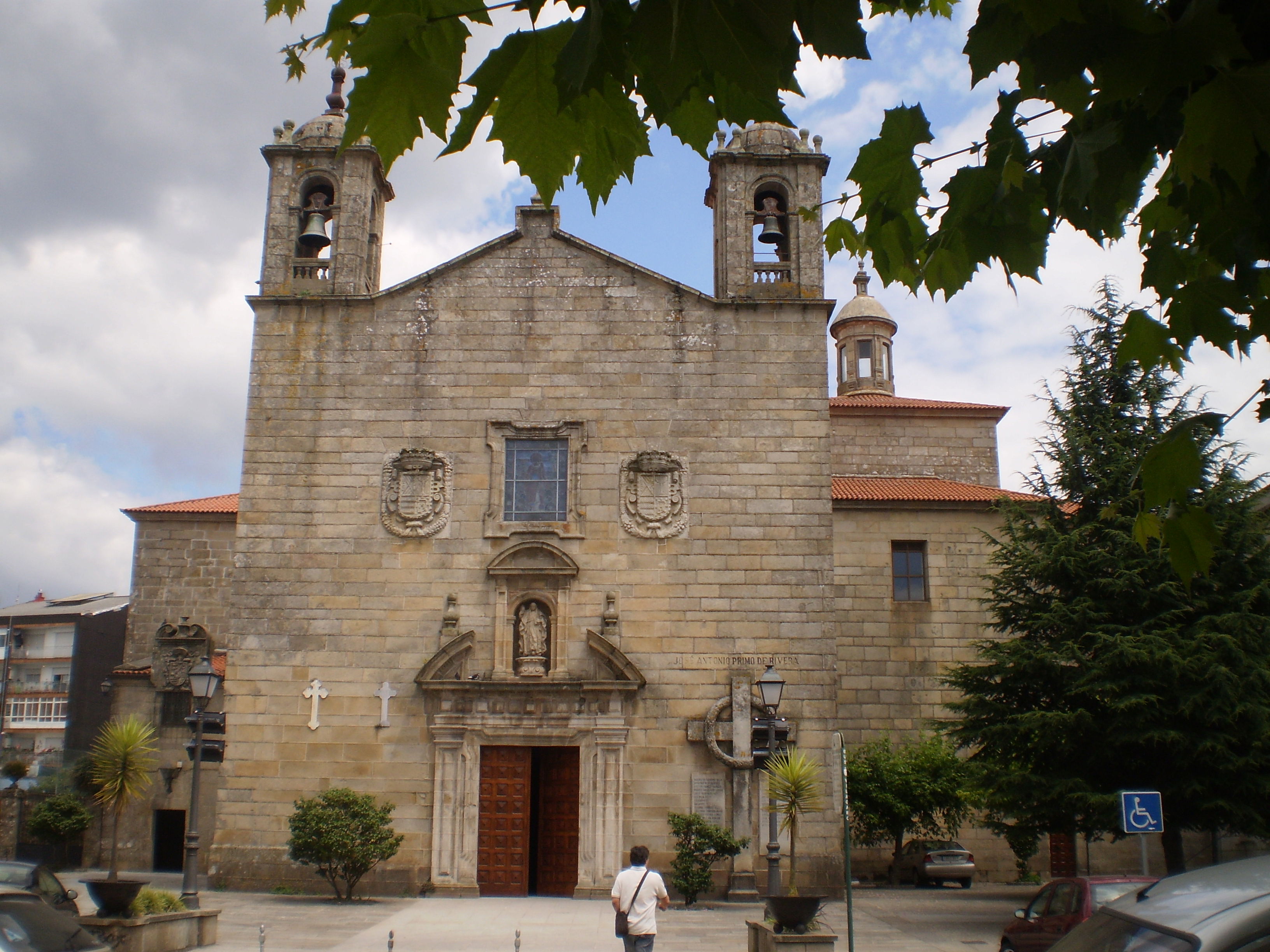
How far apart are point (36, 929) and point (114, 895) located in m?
5.37

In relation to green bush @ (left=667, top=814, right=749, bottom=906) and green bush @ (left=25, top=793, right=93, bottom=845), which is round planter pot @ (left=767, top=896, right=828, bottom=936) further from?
green bush @ (left=25, top=793, right=93, bottom=845)

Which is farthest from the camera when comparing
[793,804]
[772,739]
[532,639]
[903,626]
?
[903,626]

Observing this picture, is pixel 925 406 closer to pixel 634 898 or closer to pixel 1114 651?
pixel 1114 651

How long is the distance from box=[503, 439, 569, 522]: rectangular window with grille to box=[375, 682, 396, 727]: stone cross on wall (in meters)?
3.33

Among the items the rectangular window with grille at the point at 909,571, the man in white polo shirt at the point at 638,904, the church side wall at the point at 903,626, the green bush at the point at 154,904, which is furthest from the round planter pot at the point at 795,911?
the rectangular window with grille at the point at 909,571

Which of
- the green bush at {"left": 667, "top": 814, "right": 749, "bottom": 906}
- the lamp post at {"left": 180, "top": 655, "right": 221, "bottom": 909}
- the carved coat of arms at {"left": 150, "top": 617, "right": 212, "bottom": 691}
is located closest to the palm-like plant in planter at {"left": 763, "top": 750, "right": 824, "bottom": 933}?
the green bush at {"left": 667, "top": 814, "right": 749, "bottom": 906}

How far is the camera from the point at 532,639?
17.8 meters

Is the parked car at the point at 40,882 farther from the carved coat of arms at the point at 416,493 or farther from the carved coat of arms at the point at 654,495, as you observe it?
the carved coat of arms at the point at 654,495

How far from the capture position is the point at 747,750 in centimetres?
1700

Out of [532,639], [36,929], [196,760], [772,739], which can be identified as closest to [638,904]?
[36,929]

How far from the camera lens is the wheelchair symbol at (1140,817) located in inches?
399

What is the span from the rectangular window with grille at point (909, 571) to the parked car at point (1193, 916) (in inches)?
692

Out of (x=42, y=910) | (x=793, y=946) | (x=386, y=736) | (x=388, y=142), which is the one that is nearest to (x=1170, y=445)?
(x=388, y=142)

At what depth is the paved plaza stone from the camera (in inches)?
504
